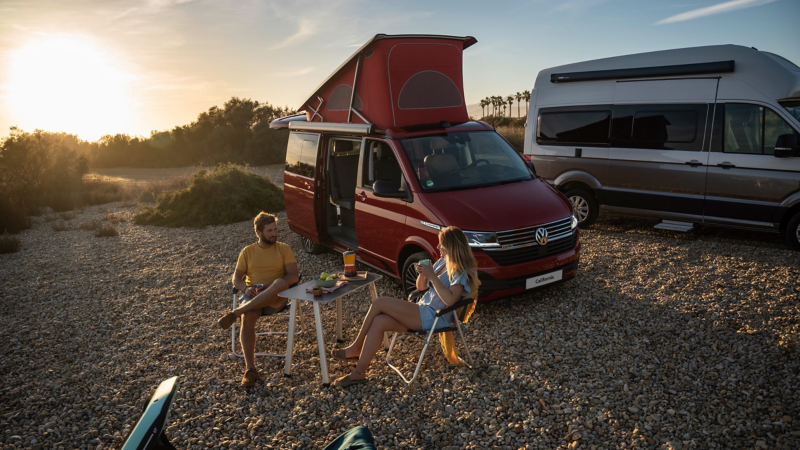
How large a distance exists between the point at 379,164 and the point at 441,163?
1128 mm

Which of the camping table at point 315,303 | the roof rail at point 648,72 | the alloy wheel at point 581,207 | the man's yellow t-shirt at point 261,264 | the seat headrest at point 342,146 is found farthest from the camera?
the alloy wheel at point 581,207

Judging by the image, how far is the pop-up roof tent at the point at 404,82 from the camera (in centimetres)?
641

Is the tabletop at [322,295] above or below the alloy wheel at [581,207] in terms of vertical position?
below

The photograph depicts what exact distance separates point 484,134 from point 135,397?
4.95 m

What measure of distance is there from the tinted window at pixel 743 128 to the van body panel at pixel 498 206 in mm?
3500

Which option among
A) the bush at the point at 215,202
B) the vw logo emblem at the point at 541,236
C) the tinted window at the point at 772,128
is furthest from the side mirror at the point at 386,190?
the bush at the point at 215,202

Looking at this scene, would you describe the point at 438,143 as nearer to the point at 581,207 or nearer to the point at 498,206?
the point at 498,206

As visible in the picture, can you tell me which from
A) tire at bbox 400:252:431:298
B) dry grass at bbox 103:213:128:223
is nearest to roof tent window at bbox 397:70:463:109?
tire at bbox 400:252:431:298

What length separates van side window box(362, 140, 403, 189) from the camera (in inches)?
259

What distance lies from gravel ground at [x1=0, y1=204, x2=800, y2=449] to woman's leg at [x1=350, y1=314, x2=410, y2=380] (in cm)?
17

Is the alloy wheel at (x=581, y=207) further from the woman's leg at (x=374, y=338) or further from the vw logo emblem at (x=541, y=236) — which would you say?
the woman's leg at (x=374, y=338)

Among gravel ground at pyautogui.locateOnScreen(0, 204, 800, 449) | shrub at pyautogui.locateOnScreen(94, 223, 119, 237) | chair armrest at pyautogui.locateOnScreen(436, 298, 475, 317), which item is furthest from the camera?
shrub at pyautogui.locateOnScreen(94, 223, 119, 237)

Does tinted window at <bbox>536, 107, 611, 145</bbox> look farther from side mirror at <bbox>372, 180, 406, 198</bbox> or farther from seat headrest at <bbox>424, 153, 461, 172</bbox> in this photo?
side mirror at <bbox>372, 180, 406, 198</bbox>

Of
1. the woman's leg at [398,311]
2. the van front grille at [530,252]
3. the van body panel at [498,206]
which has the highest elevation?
the van body panel at [498,206]
